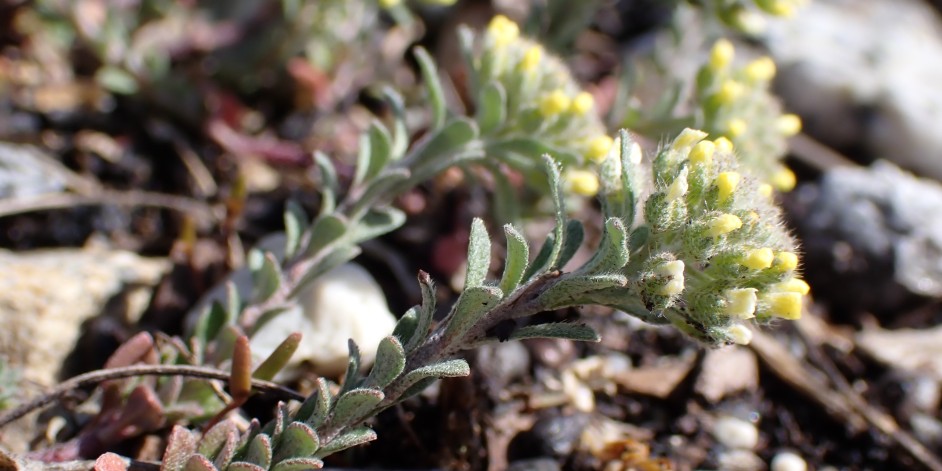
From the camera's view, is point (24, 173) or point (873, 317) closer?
point (24, 173)

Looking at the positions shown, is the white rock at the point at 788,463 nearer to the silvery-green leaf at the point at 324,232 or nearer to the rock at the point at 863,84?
the silvery-green leaf at the point at 324,232

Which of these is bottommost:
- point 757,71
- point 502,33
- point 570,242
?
point 757,71

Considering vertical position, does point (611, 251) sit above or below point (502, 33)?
below

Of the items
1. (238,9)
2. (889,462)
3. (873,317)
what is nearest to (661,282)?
(889,462)

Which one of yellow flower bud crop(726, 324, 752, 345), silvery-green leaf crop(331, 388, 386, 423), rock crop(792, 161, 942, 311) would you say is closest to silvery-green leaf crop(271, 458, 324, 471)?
silvery-green leaf crop(331, 388, 386, 423)

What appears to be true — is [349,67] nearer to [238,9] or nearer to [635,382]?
[238,9]

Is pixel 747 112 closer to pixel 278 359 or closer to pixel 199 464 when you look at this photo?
pixel 278 359

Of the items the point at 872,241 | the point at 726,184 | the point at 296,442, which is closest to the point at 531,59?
the point at 726,184
